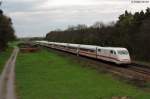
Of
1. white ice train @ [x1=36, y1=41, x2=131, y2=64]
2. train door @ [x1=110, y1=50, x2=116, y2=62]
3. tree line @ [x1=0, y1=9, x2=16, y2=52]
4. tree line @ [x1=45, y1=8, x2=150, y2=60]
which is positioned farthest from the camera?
tree line @ [x1=0, y1=9, x2=16, y2=52]

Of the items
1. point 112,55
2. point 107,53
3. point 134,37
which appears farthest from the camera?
point 134,37

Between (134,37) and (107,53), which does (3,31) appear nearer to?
(134,37)

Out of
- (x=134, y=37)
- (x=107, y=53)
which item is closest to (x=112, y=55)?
(x=107, y=53)

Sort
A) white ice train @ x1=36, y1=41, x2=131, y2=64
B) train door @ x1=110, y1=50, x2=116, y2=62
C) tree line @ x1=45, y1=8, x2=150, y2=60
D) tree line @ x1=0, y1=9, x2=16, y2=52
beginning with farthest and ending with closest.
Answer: tree line @ x1=0, y1=9, x2=16, y2=52 → tree line @ x1=45, y1=8, x2=150, y2=60 → train door @ x1=110, y1=50, x2=116, y2=62 → white ice train @ x1=36, y1=41, x2=131, y2=64

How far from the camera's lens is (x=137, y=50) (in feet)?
170

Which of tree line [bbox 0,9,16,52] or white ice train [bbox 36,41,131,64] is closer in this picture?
white ice train [bbox 36,41,131,64]

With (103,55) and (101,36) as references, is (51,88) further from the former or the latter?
(101,36)

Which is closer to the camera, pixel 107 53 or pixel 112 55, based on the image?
pixel 112 55

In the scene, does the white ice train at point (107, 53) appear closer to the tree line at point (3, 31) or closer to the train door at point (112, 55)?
the train door at point (112, 55)

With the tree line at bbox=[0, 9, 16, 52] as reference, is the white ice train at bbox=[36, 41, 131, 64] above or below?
below

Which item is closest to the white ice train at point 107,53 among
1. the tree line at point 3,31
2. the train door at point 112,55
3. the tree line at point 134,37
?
the train door at point 112,55

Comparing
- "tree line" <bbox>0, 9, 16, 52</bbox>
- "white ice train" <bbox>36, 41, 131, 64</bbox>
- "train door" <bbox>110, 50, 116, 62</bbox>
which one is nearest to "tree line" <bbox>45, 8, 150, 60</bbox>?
"white ice train" <bbox>36, 41, 131, 64</bbox>

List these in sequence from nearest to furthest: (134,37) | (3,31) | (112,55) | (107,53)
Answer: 1. (112,55)
2. (107,53)
3. (134,37)
4. (3,31)

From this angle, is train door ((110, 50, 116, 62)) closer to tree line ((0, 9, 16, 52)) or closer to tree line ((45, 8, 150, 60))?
tree line ((45, 8, 150, 60))
